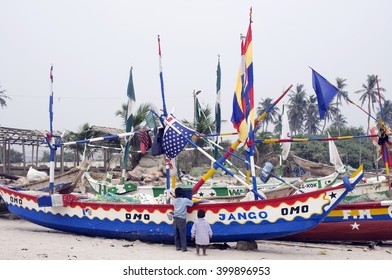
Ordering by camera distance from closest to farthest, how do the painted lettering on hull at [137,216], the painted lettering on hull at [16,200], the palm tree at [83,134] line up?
the painted lettering on hull at [137,216] < the painted lettering on hull at [16,200] < the palm tree at [83,134]

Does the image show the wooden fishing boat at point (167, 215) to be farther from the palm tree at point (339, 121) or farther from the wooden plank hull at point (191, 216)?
the palm tree at point (339, 121)

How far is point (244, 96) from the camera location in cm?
1162

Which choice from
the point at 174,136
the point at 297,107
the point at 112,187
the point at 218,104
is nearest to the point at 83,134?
the point at 112,187

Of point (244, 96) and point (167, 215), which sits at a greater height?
point (244, 96)

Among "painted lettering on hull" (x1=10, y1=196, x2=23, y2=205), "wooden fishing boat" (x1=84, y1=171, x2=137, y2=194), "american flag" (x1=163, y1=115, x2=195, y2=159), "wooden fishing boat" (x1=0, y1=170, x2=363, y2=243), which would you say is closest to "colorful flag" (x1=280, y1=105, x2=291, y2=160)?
"wooden fishing boat" (x1=84, y1=171, x2=137, y2=194)

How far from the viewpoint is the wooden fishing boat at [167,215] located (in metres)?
9.97

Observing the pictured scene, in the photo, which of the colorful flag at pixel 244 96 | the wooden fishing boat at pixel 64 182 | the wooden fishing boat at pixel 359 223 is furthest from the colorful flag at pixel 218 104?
the wooden fishing boat at pixel 359 223

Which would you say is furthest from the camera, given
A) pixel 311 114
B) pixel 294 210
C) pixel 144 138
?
pixel 311 114

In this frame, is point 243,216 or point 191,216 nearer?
point 243,216

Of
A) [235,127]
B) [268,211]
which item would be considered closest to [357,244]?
[268,211]

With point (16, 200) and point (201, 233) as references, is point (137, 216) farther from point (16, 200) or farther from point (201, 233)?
point (16, 200)

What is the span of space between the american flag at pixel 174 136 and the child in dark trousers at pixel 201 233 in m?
2.24

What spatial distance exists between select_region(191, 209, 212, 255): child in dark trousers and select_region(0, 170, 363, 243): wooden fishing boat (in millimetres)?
681

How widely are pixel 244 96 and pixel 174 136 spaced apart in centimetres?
200
